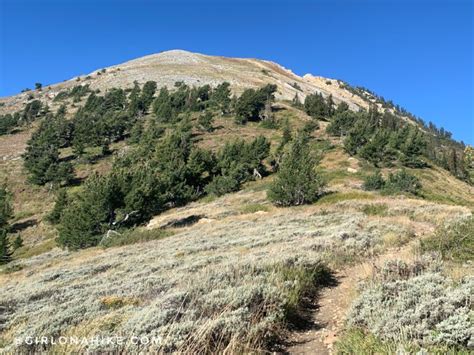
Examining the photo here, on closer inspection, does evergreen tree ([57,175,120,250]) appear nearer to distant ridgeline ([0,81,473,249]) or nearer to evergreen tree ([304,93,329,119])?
distant ridgeline ([0,81,473,249])

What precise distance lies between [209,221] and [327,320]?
21.5 metres

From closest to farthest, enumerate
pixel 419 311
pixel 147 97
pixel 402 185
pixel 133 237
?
pixel 419 311 → pixel 133 237 → pixel 402 185 → pixel 147 97

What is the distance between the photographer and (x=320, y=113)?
3177 inches

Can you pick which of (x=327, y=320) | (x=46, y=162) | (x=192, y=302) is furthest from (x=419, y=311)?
(x=46, y=162)

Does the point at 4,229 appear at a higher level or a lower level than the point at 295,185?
lower

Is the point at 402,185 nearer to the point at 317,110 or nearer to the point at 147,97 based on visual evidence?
the point at 317,110

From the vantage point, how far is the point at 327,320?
6473 millimetres

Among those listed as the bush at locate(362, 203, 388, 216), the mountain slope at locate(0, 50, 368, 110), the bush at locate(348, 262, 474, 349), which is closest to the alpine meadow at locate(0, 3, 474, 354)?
the bush at locate(348, 262, 474, 349)

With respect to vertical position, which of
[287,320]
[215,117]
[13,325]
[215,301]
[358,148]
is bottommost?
[13,325]

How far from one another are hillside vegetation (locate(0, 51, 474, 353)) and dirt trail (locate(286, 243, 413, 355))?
0.31 m

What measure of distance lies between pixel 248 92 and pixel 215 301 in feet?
239

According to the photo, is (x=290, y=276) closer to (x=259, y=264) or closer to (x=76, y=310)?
(x=259, y=264)

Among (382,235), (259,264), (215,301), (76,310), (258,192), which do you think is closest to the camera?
(215,301)

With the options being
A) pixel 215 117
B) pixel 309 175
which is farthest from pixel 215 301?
pixel 215 117
